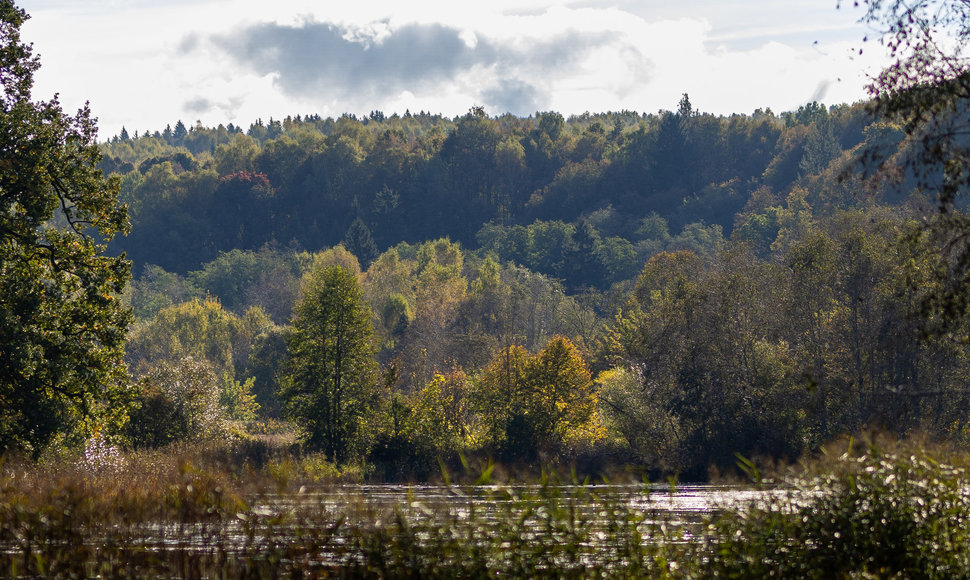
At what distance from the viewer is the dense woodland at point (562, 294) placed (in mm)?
45500

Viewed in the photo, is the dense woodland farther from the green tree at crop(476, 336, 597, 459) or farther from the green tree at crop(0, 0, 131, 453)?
the green tree at crop(0, 0, 131, 453)

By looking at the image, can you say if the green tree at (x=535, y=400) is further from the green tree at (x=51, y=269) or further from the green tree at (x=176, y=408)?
the green tree at (x=51, y=269)

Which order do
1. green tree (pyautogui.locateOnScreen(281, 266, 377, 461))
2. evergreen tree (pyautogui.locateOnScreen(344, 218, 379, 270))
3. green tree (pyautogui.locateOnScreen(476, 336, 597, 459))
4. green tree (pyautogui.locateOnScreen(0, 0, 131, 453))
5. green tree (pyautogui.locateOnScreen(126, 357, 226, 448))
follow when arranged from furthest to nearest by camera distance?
evergreen tree (pyautogui.locateOnScreen(344, 218, 379, 270)) < green tree (pyautogui.locateOnScreen(281, 266, 377, 461)) < green tree (pyautogui.locateOnScreen(476, 336, 597, 459)) < green tree (pyautogui.locateOnScreen(126, 357, 226, 448)) < green tree (pyautogui.locateOnScreen(0, 0, 131, 453))

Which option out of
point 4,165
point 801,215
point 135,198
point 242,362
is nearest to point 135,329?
point 242,362

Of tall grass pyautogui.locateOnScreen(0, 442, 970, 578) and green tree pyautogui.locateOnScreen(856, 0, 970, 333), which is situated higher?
green tree pyautogui.locateOnScreen(856, 0, 970, 333)

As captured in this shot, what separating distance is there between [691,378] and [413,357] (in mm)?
45456

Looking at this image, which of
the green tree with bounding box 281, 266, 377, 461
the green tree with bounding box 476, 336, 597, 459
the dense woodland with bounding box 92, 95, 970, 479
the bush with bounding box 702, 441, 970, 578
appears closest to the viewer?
the bush with bounding box 702, 441, 970, 578

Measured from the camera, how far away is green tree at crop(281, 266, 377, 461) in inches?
2119

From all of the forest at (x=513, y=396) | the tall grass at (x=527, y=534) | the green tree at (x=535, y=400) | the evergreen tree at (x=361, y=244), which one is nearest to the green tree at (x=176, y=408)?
the forest at (x=513, y=396)

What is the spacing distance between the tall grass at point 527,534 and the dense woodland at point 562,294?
1.66 m

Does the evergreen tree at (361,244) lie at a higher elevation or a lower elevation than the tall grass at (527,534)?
higher

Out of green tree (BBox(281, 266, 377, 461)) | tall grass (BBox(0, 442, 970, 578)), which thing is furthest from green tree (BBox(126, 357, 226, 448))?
tall grass (BBox(0, 442, 970, 578))

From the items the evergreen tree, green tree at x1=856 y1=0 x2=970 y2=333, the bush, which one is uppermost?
the evergreen tree

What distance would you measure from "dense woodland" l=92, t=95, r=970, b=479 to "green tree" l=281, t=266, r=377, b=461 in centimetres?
17
